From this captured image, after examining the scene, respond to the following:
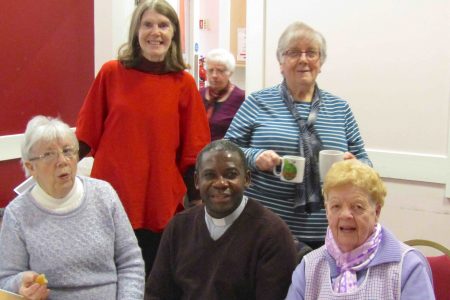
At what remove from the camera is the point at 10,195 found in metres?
2.74

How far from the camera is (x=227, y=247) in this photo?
1692mm

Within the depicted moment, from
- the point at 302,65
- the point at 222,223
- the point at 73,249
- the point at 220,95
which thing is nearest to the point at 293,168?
the point at 222,223

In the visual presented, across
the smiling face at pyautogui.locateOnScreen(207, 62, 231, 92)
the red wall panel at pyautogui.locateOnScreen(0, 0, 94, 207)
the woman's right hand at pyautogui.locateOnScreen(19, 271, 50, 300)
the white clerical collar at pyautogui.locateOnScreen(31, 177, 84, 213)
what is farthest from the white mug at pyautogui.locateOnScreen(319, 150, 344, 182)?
the red wall panel at pyautogui.locateOnScreen(0, 0, 94, 207)

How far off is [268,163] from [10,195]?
1503 mm

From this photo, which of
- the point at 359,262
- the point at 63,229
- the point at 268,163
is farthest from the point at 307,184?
the point at 63,229

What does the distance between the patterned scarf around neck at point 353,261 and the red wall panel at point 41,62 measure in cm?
182

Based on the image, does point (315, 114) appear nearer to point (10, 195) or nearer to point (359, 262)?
point (359, 262)

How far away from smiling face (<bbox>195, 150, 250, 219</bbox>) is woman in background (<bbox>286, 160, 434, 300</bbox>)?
11.7 inches

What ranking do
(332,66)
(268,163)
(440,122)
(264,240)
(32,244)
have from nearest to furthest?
1. (264,240)
2. (32,244)
3. (268,163)
4. (440,122)
5. (332,66)

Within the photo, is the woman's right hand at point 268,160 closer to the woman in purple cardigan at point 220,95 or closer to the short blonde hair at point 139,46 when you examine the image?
the short blonde hair at point 139,46

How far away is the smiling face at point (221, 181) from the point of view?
169cm

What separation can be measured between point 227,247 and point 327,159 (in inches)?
17.9

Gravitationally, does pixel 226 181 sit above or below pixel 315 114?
below

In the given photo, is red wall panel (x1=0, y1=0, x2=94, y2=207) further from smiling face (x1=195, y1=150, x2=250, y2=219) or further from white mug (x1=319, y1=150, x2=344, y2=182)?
white mug (x1=319, y1=150, x2=344, y2=182)
